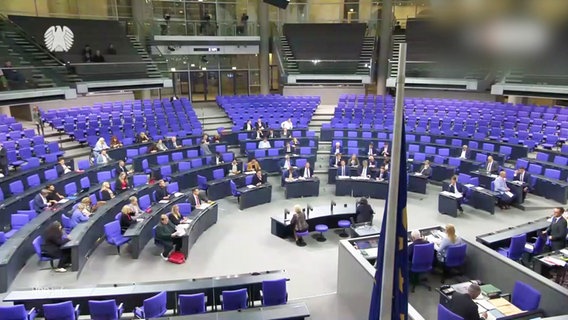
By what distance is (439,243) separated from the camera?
8.88m

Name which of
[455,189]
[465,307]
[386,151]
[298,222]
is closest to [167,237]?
[298,222]

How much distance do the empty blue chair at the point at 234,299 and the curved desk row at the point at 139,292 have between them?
0.33 metres

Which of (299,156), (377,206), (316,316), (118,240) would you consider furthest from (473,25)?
(299,156)

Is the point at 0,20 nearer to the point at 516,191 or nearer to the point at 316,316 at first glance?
the point at 316,316

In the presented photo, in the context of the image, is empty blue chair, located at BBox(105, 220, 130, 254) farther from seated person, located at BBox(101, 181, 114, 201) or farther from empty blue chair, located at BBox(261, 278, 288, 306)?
empty blue chair, located at BBox(261, 278, 288, 306)

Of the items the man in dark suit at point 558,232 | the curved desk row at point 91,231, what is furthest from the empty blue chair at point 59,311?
the man in dark suit at point 558,232

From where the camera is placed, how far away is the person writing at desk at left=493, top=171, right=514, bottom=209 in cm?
1281

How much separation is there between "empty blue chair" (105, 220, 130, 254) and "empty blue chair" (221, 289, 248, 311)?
13.3 ft

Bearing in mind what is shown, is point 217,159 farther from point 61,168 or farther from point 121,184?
point 61,168

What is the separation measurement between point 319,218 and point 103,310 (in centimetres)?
613

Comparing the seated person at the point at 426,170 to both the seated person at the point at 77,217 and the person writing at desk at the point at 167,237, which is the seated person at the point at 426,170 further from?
the seated person at the point at 77,217

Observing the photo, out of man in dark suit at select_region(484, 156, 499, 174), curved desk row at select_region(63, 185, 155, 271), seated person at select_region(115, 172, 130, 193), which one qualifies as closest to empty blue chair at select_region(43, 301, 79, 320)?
curved desk row at select_region(63, 185, 155, 271)

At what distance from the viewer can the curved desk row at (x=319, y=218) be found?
11312mm

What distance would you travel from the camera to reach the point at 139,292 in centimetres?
710
